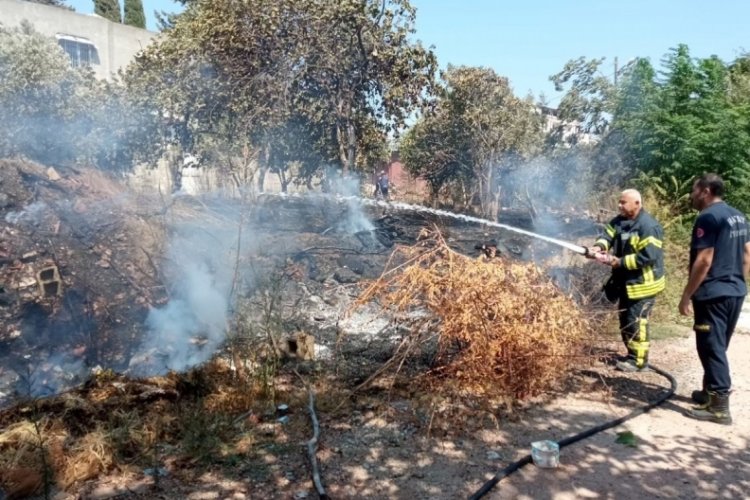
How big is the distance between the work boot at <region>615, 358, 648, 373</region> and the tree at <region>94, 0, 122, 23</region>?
33.1m

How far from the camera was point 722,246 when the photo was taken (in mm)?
3766

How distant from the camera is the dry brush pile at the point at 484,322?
381 cm

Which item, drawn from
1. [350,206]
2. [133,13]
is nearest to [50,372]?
[350,206]

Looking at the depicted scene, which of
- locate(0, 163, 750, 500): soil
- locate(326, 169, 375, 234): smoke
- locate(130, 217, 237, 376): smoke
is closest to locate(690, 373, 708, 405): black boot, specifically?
locate(0, 163, 750, 500): soil

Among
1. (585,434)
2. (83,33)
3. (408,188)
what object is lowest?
(585,434)

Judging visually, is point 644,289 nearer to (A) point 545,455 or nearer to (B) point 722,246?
(B) point 722,246

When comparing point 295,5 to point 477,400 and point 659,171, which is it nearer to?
point 659,171

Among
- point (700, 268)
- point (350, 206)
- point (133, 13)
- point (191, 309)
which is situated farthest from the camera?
point (133, 13)

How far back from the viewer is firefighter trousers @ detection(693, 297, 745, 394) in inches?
148

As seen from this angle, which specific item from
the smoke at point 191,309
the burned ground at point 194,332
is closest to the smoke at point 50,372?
the burned ground at point 194,332

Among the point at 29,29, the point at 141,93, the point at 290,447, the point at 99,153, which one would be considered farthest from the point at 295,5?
the point at 290,447

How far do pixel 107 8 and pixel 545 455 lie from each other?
34826mm

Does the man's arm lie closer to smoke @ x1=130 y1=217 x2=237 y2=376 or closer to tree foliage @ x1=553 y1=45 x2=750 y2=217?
smoke @ x1=130 y1=217 x2=237 y2=376

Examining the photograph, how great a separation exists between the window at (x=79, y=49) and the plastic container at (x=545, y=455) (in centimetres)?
2366
